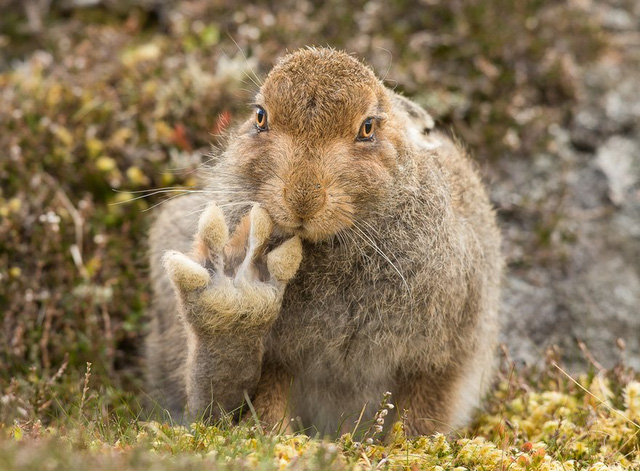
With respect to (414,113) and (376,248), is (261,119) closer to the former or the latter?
(376,248)

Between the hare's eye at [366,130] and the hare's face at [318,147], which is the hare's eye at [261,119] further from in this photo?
the hare's eye at [366,130]

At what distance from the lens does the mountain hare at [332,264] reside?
409 cm

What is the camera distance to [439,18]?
9.02 m

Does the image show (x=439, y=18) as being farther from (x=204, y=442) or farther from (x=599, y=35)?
(x=204, y=442)

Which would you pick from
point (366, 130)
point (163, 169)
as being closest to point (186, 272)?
point (366, 130)

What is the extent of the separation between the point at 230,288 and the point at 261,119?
0.90 metres

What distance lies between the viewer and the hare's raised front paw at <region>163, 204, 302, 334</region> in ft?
13.4

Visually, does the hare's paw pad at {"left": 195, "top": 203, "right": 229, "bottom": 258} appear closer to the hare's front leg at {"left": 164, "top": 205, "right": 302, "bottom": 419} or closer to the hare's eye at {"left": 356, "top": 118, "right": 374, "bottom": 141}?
the hare's front leg at {"left": 164, "top": 205, "right": 302, "bottom": 419}

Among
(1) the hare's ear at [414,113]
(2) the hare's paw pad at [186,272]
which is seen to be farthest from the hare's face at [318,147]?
(1) the hare's ear at [414,113]

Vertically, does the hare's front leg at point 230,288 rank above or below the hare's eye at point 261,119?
below

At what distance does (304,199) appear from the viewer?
3842 millimetres

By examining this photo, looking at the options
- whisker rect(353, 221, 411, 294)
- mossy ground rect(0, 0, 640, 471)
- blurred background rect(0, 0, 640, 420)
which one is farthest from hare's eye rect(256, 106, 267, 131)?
blurred background rect(0, 0, 640, 420)

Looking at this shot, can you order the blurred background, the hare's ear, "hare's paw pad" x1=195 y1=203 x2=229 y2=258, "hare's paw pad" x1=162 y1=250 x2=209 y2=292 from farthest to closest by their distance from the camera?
the blurred background → the hare's ear → "hare's paw pad" x1=195 y1=203 x2=229 y2=258 → "hare's paw pad" x1=162 y1=250 x2=209 y2=292

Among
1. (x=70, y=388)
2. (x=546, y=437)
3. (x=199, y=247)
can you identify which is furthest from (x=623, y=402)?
(x=70, y=388)
